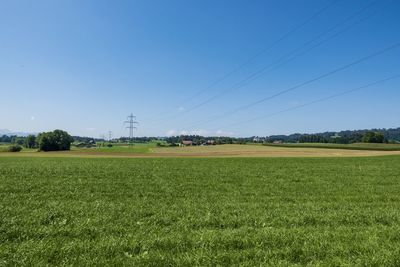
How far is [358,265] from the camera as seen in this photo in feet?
23.1

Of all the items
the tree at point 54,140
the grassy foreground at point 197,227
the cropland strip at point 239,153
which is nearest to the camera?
the grassy foreground at point 197,227

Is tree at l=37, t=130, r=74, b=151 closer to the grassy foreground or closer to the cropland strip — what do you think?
the cropland strip

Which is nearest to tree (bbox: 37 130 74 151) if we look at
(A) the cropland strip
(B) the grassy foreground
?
(A) the cropland strip

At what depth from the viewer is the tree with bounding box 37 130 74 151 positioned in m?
129

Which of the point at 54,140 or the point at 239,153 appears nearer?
the point at 239,153

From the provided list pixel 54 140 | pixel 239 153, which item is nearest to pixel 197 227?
pixel 239 153

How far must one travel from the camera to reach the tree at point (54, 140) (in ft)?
423

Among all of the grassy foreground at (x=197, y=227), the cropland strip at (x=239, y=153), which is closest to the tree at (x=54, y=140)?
the cropland strip at (x=239, y=153)

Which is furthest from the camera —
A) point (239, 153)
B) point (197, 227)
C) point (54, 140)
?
point (54, 140)

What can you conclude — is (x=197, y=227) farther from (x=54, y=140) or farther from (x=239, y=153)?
(x=54, y=140)

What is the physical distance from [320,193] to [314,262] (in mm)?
10834

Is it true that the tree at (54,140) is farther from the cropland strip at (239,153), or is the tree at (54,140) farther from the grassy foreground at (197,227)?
the grassy foreground at (197,227)

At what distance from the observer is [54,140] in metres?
133

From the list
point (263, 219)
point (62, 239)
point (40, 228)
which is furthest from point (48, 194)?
point (263, 219)
